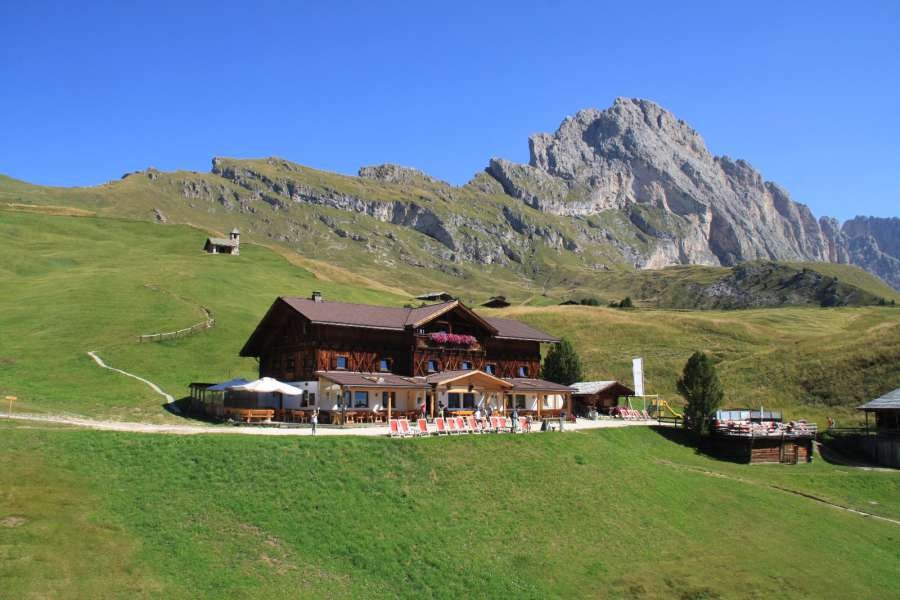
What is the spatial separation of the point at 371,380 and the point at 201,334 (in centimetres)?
2805

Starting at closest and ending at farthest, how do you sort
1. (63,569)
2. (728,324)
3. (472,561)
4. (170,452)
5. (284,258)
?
1. (63,569)
2. (472,561)
3. (170,452)
4. (728,324)
5. (284,258)

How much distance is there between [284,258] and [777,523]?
350 feet

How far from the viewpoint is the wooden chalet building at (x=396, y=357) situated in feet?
158

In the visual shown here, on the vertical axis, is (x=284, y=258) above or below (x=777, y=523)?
above

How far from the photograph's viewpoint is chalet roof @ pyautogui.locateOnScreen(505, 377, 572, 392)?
54628 mm

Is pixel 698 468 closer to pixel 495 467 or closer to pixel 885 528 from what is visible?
pixel 885 528

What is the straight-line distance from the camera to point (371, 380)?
155 feet

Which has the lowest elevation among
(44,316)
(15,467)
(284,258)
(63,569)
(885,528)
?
(885,528)

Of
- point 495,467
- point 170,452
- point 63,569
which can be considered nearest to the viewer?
point 63,569

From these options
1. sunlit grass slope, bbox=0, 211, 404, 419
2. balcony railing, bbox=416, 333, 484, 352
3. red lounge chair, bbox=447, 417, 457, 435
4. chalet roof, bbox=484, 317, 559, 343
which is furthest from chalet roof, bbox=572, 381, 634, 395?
sunlit grass slope, bbox=0, 211, 404, 419

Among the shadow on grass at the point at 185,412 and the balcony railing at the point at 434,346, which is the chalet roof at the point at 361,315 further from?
the shadow on grass at the point at 185,412

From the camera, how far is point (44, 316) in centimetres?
6706

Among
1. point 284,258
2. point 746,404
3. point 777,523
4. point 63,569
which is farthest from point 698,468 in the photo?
point 284,258

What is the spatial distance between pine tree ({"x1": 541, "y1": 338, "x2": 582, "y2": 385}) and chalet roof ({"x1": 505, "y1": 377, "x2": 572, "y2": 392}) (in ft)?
29.1
